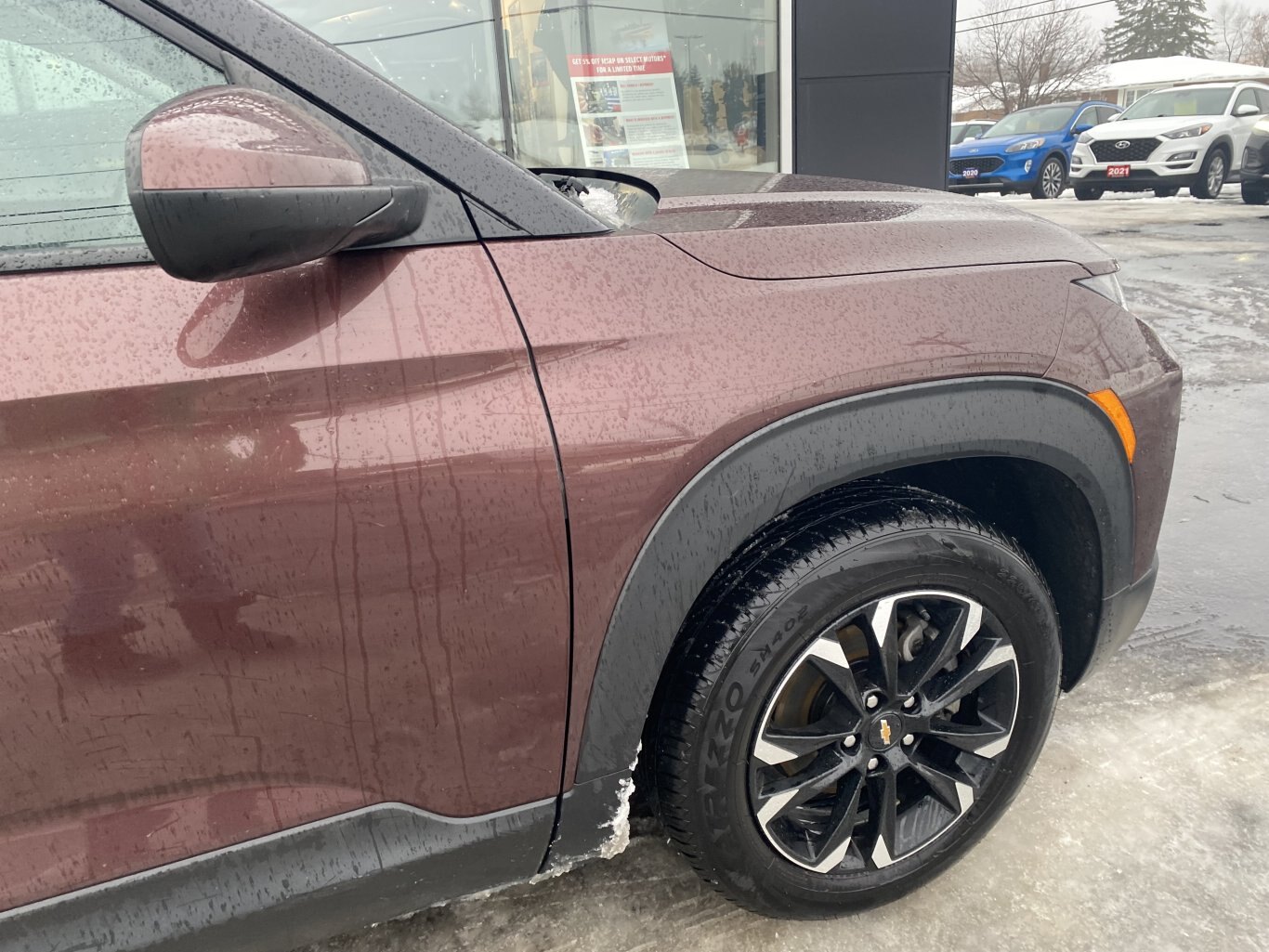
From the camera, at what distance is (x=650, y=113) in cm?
639

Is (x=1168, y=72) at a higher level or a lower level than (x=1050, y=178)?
higher

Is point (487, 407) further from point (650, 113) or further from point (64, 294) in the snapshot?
point (650, 113)

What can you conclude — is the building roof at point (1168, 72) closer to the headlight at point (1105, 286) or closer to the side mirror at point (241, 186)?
the headlight at point (1105, 286)

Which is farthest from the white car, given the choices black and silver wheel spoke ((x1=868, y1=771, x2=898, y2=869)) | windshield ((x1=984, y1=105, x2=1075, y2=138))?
black and silver wheel spoke ((x1=868, y1=771, x2=898, y2=869))

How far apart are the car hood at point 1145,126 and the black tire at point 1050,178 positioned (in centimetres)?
89

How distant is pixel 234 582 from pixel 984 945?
56.8 inches

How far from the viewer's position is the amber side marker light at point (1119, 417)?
1637mm

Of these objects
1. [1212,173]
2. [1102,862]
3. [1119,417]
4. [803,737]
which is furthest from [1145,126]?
[803,737]

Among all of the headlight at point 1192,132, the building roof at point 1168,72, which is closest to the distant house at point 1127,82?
the building roof at point 1168,72

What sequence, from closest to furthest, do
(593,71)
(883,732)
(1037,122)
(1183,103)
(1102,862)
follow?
(883,732) < (1102,862) < (593,71) < (1183,103) < (1037,122)

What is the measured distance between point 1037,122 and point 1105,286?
16.1 metres

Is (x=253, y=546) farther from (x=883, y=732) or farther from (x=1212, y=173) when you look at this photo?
(x=1212, y=173)

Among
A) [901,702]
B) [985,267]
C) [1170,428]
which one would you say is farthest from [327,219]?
[1170,428]

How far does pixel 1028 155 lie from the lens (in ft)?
48.8
